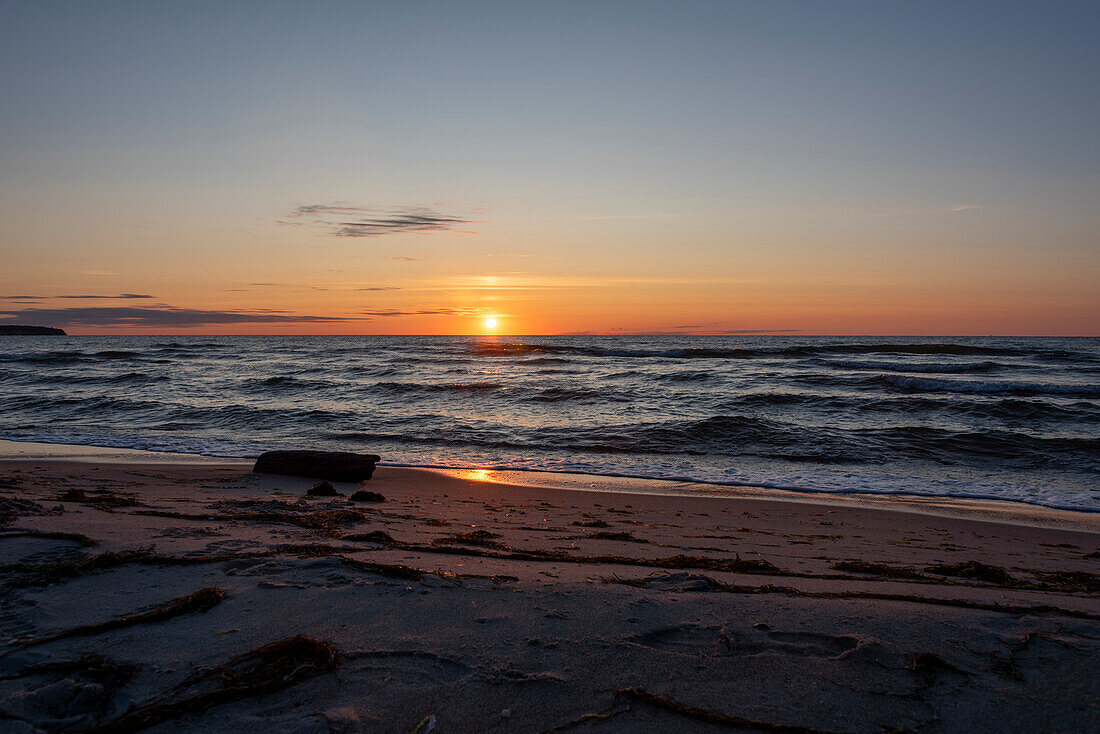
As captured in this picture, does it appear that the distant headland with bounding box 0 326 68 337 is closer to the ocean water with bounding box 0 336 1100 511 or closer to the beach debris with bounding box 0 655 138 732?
the ocean water with bounding box 0 336 1100 511

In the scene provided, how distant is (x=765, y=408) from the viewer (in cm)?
1755

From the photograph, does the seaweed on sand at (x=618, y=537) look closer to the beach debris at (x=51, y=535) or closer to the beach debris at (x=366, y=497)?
the beach debris at (x=366, y=497)

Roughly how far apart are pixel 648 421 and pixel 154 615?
12.9 metres

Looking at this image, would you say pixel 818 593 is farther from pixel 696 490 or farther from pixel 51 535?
pixel 51 535

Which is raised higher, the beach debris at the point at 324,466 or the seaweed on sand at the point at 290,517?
the seaweed on sand at the point at 290,517

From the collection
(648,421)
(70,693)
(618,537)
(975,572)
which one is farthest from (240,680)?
(648,421)

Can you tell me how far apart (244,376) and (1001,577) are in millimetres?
29319

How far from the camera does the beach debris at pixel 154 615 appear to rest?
2736 millimetres

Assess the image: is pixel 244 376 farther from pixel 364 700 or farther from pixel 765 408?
pixel 364 700

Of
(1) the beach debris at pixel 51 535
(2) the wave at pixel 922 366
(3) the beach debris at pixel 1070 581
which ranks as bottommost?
(3) the beach debris at pixel 1070 581

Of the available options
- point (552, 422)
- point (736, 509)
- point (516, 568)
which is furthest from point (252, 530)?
point (552, 422)

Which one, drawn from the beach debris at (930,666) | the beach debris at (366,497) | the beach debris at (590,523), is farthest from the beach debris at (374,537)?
the beach debris at (930,666)

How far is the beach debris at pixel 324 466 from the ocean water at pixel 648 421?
225 centimetres

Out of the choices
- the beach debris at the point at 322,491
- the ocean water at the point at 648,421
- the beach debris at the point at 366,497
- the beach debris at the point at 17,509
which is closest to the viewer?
the beach debris at the point at 17,509
